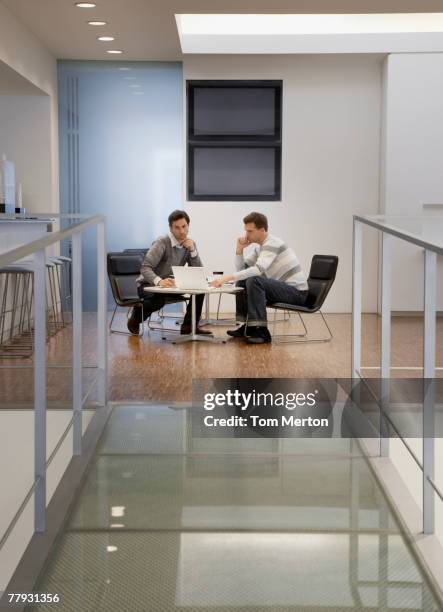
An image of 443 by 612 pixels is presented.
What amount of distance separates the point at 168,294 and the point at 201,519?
553 cm

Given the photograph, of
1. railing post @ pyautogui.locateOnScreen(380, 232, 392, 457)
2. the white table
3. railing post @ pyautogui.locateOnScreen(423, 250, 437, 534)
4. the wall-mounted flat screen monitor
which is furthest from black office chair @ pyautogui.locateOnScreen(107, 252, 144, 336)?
railing post @ pyautogui.locateOnScreen(423, 250, 437, 534)

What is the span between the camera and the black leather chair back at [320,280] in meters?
8.88

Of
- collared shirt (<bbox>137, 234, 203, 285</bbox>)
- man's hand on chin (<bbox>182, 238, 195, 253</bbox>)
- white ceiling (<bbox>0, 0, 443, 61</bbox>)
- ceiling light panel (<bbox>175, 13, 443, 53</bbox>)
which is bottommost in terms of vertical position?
collared shirt (<bbox>137, 234, 203, 285</bbox>)

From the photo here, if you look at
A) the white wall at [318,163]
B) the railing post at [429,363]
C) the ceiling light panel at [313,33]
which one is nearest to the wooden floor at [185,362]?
the white wall at [318,163]

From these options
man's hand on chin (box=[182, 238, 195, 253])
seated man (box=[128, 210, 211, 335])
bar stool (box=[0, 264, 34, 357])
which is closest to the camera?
bar stool (box=[0, 264, 34, 357])

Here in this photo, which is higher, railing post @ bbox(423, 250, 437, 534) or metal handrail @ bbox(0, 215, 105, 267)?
metal handrail @ bbox(0, 215, 105, 267)

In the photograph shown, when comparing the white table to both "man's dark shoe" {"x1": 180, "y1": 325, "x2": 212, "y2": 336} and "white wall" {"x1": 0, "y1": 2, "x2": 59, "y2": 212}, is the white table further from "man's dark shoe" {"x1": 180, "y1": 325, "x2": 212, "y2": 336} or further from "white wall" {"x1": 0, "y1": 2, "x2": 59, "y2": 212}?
"white wall" {"x1": 0, "y1": 2, "x2": 59, "y2": 212}

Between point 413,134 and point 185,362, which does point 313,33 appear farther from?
point 185,362

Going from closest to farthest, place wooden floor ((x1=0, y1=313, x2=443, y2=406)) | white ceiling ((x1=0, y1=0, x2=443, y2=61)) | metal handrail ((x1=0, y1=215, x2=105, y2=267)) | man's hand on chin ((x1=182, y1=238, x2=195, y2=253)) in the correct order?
metal handrail ((x1=0, y1=215, x2=105, y2=267))
wooden floor ((x1=0, y1=313, x2=443, y2=406))
white ceiling ((x1=0, y1=0, x2=443, y2=61))
man's hand on chin ((x1=182, y1=238, x2=195, y2=253))

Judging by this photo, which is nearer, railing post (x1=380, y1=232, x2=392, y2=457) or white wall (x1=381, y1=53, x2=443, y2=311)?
railing post (x1=380, y1=232, x2=392, y2=457)

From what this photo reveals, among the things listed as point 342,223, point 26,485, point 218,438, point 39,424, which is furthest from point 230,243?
point 39,424

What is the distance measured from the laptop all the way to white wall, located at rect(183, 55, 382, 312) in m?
2.55

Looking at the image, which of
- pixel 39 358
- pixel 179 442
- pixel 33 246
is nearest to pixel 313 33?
pixel 179 442

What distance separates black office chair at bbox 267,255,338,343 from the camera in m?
8.88
